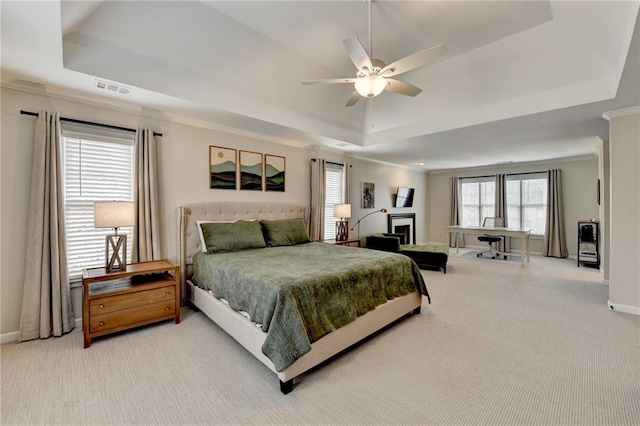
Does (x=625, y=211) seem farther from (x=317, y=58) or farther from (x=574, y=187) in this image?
(x=317, y=58)

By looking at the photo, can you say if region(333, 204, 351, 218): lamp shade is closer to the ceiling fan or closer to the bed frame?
the bed frame

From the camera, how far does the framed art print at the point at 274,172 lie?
4.71 m

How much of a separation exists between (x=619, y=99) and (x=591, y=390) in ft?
10.3

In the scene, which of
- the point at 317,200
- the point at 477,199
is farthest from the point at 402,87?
the point at 477,199

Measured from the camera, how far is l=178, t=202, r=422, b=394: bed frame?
217cm

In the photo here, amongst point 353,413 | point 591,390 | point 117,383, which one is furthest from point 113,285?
point 591,390

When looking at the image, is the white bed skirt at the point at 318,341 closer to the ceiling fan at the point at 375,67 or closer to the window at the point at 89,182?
the window at the point at 89,182

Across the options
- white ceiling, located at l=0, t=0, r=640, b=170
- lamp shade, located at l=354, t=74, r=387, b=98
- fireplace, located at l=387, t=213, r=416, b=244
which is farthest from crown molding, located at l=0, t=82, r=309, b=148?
fireplace, located at l=387, t=213, r=416, b=244

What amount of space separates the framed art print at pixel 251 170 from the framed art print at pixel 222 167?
126 millimetres

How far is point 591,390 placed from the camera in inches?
77.8

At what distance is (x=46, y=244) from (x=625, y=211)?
21.6ft

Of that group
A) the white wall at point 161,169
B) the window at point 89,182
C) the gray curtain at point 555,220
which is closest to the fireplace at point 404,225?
the white wall at point 161,169

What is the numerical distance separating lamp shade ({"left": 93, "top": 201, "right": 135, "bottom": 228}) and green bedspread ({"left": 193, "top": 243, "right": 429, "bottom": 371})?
0.92 m

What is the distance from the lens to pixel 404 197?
8.01m
